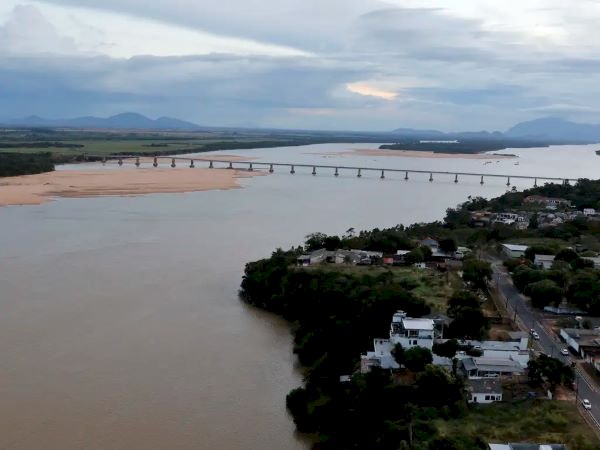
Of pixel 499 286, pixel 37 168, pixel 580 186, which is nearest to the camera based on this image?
pixel 499 286

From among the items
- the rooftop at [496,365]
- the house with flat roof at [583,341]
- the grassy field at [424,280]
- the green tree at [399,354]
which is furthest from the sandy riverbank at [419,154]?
the rooftop at [496,365]

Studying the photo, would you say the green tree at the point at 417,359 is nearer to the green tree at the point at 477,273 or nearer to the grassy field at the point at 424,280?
the grassy field at the point at 424,280

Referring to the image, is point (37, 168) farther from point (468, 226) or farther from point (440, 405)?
point (440, 405)

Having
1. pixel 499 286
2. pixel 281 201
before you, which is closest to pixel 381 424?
pixel 499 286

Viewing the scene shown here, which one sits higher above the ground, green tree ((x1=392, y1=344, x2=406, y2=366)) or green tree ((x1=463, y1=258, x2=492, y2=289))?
green tree ((x1=463, y1=258, x2=492, y2=289))

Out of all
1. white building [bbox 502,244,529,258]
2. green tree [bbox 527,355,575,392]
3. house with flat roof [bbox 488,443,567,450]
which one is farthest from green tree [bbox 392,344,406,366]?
white building [bbox 502,244,529,258]

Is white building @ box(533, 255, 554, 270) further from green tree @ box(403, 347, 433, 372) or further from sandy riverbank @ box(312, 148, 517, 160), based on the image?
sandy riverbank @ box(312, 148, 517, 160)
